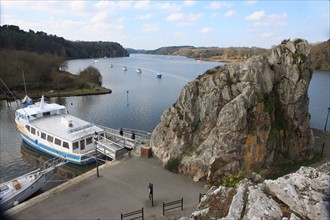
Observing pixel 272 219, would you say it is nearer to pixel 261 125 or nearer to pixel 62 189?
pixel 261 125

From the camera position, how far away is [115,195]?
16.0m

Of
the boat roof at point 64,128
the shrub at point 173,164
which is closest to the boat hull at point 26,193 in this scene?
the boat roof at point 64,128

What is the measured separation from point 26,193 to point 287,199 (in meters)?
17.6

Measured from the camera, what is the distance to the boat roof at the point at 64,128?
24.1 meters

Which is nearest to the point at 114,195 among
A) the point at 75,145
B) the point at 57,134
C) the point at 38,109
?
the point at 75,145

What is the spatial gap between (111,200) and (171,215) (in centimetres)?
393

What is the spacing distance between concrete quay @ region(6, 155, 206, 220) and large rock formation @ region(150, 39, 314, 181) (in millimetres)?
1563

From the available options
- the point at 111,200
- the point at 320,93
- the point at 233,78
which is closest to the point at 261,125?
the point at 233,78

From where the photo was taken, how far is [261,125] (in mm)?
17906

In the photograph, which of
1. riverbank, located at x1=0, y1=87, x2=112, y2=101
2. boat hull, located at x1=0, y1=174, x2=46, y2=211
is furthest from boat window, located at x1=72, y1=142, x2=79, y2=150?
riverbank, located at x1=0, y1=87, x2=112, y2=101

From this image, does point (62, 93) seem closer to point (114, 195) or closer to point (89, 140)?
point (89, 140)

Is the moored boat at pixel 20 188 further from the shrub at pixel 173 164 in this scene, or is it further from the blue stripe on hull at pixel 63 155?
the shrub at pixel 173 164

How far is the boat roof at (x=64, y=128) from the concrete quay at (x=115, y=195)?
6266mm

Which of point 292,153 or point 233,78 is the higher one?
point 233,78
